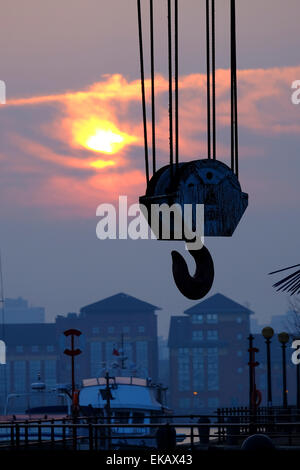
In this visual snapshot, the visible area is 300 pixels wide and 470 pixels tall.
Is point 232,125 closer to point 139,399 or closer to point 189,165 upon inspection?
point 189,165

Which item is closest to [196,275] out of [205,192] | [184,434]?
[205,192]

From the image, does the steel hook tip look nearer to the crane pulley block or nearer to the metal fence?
the crane pulley block

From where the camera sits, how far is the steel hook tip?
1416cm

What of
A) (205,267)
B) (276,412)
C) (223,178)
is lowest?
(276,412)

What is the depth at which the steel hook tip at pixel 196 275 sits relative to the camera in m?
14.2

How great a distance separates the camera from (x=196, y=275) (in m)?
14.3

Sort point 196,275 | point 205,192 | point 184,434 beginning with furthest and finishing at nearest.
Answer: point 184,434 < point 205,192 < point 196,275

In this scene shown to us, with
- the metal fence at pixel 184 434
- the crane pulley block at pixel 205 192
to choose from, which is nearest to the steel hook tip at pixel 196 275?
the crane pulley block at pixel 205 192

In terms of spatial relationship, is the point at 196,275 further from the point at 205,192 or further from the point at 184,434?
the point at 184,434

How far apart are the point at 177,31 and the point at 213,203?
3513mm

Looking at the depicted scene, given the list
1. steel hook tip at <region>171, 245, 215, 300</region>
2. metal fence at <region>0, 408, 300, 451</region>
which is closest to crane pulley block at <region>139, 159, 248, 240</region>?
steel hook tip at <region>171, 245, 215, 300</region>

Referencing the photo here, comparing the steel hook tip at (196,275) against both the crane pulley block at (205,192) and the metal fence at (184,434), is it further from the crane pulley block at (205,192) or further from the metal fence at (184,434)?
the metal fence at (184,434)
